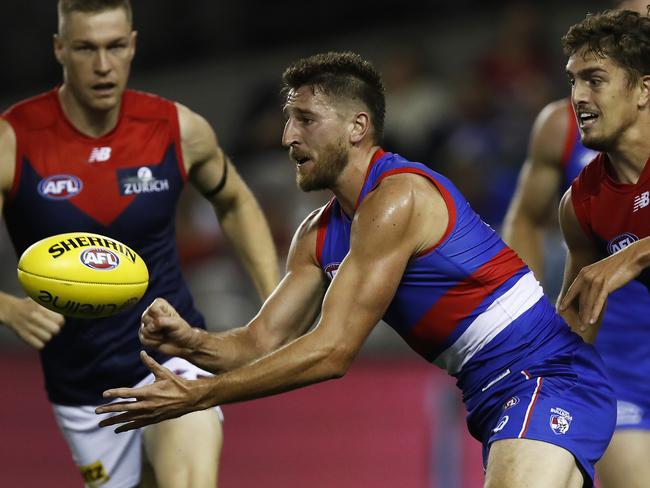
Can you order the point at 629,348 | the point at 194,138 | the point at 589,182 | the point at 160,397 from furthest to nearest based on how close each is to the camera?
the point at 194,138
the point at 629,348
the point at 589,182
the point at 160,397

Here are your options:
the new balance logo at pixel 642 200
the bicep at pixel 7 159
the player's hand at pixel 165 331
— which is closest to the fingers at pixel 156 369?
the player's hand at pixel 165 331

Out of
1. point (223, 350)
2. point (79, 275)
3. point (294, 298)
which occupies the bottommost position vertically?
point (223, 350)

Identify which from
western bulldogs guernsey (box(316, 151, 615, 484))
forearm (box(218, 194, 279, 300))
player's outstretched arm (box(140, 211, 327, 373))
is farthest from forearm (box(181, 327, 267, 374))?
forearm (box(218, 194, 279, 300))

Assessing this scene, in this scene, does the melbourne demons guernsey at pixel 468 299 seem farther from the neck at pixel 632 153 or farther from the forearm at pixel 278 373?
the neck at pixel 632 153

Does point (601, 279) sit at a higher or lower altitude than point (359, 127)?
lower

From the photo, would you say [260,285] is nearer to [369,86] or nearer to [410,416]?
[369,86]

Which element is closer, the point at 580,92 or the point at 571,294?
the point at 571,294

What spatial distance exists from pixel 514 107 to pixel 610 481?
547cm

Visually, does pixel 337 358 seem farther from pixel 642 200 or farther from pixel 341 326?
pixel 642 200

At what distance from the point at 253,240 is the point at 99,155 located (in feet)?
3.00

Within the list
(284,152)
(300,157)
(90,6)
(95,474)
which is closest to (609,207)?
(300,157)

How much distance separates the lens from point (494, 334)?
4.67m

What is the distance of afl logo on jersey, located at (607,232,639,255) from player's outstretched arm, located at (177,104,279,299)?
1835 millimetres

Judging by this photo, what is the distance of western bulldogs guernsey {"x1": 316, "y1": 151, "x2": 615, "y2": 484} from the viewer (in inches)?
180
